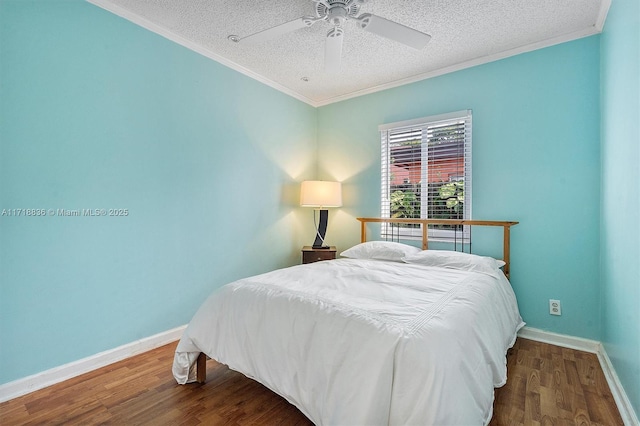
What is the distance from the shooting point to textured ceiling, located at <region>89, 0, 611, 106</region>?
2170 mm

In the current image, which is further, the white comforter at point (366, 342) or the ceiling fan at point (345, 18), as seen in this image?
the ceiling fan at point (345, 18)

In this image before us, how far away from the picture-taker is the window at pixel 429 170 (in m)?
3.04

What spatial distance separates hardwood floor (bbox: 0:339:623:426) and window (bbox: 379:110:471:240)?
4.40 feet

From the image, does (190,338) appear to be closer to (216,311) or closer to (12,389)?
(216,311)

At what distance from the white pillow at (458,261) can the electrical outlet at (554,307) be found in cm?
50

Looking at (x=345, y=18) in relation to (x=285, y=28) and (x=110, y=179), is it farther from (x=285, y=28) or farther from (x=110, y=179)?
(x=110, y=179)

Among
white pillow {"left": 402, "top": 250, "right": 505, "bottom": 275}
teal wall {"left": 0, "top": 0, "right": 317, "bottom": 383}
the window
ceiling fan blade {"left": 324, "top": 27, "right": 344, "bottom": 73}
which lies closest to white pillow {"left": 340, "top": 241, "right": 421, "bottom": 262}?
white pillow {"left": 402, "top": 250, "right": 505, "bottom": 275}

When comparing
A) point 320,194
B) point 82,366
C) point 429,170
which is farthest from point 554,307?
point 82,366

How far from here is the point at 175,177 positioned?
261 centimetres

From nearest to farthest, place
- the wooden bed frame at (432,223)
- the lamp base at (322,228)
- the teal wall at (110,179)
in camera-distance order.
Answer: the teal wall at (110,179) → the wooden bed frame at (432,223) → the lamp base at (322,228)

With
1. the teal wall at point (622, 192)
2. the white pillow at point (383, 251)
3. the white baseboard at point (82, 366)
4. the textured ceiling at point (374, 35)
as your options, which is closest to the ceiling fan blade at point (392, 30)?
the textured ceiling at point (374, 35)

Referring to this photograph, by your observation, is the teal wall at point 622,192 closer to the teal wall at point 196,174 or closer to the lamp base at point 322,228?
the teal wall at point 196,174

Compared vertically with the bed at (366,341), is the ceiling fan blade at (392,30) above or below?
above

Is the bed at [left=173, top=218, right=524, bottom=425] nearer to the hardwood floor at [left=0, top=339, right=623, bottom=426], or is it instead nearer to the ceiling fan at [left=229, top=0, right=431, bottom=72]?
the hardwood floor at [left=0, top=339, right=623, bottom=426]
